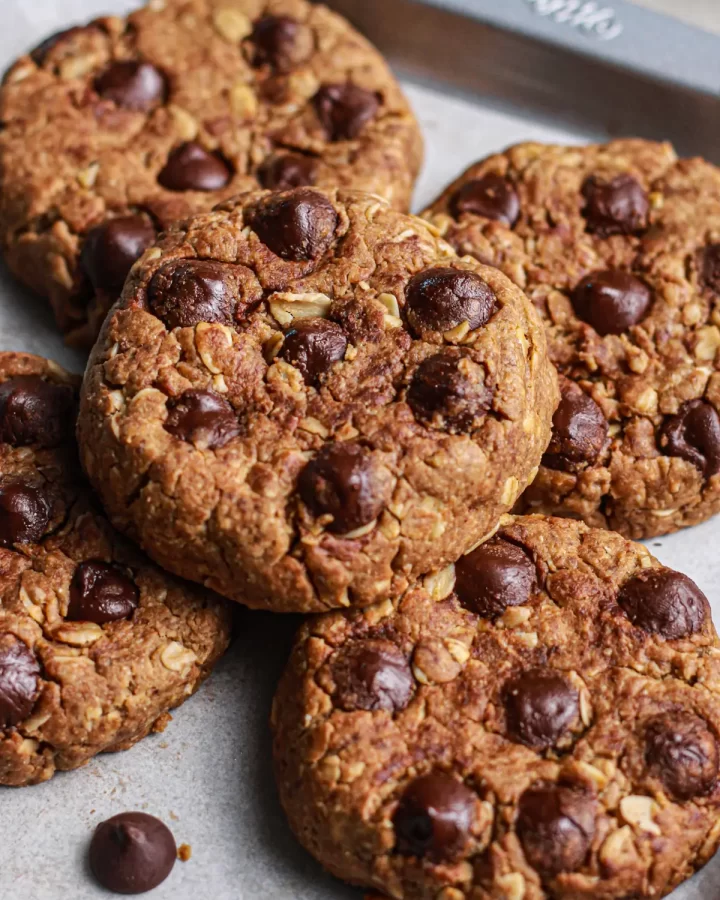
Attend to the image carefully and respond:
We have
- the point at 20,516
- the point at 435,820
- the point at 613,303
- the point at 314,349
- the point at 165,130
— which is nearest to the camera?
the point at 435,820

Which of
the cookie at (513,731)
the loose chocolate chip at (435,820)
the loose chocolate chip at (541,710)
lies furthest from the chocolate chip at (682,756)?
the loose chocolate chip at (435,820)

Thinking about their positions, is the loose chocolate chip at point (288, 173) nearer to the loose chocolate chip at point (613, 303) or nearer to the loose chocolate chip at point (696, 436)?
the loose chocolate chip at point (613, 303)

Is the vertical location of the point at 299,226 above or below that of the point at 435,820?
above

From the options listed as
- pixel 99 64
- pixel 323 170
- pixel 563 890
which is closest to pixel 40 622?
pixel 563 890

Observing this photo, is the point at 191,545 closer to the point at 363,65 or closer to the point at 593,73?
the point at 363,65

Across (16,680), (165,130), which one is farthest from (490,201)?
(16,680)

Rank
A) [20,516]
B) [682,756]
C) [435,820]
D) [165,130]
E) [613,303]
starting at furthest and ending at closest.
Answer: [165,130]
[613,303]
[20,516]
[682,756]
[435,820]

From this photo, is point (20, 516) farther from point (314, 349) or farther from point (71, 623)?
point (314, 349)

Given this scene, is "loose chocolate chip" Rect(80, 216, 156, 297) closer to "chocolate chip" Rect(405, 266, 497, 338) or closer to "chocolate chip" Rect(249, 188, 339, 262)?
"chocolate chip" Rect(249, 188, 339, 262)
